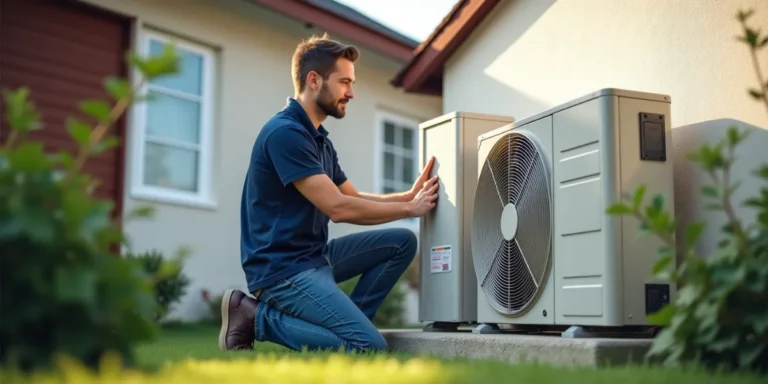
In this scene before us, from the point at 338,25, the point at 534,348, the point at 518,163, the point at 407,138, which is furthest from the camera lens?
the point at 407,138

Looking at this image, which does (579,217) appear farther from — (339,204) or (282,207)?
(282,207)

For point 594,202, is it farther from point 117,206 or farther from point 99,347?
point 117,206

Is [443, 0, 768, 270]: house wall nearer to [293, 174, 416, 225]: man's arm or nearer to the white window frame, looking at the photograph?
[293, 174, 416, 225]: man's arm

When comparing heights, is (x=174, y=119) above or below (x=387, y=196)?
above

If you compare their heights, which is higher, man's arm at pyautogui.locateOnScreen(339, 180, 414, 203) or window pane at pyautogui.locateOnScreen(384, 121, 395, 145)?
window pane at pyautogui.locateOnScreen(384, 121, 395, 145)

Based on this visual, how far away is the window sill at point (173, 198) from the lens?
23.9 ft

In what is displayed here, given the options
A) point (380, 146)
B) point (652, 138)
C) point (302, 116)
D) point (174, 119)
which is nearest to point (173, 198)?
point (174, 119)

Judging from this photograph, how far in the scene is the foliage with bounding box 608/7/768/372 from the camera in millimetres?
2275

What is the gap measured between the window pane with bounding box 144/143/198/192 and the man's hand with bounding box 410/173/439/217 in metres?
4.02

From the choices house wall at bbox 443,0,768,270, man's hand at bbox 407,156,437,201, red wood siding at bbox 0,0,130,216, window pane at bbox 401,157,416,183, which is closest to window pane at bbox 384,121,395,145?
window pane at bbox 401,157,416,183

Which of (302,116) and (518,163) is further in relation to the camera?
(302,116)

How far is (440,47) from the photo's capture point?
17.1 feet

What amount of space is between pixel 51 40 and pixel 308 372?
218 inches

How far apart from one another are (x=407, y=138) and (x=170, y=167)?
3608mm
